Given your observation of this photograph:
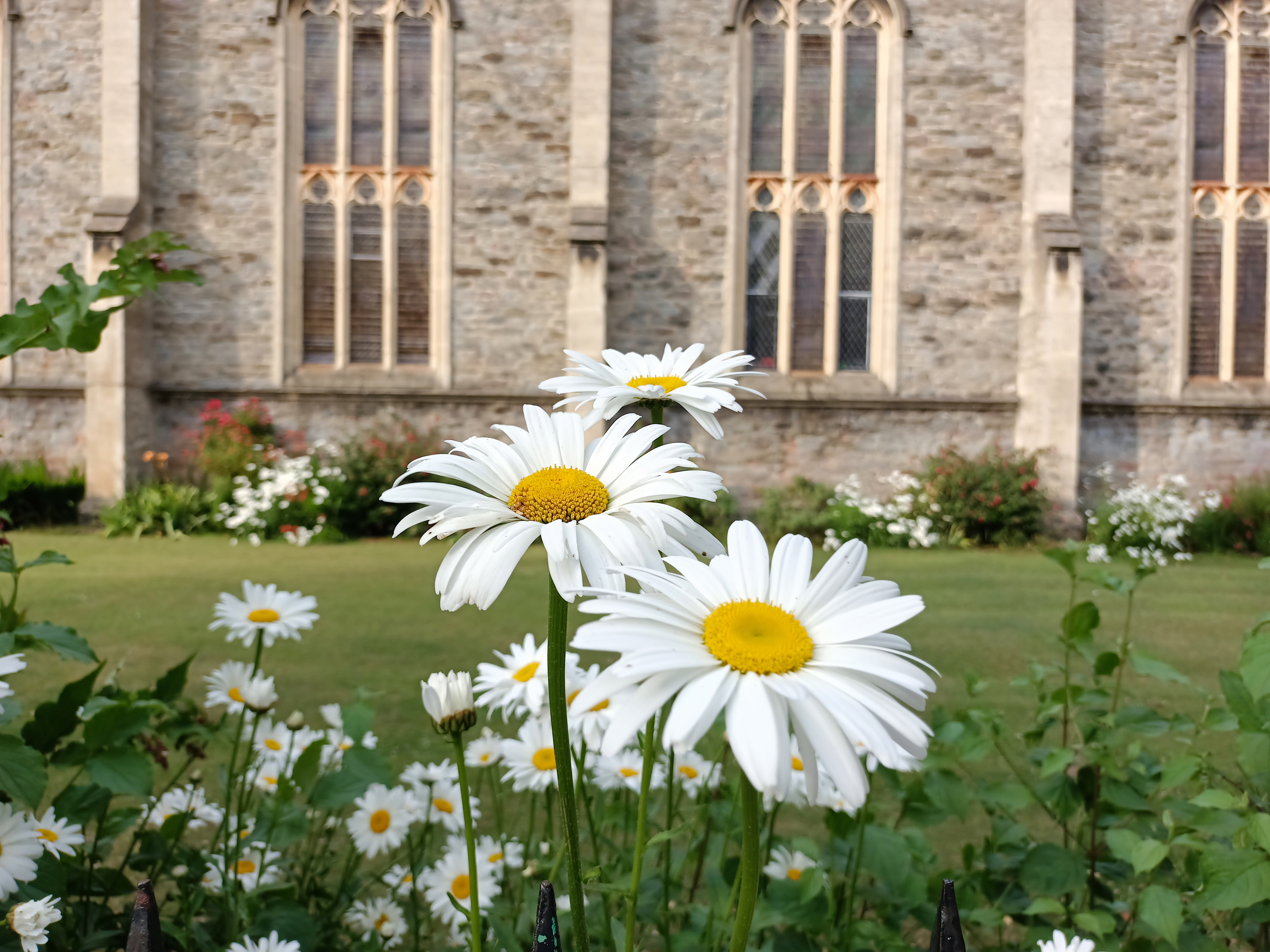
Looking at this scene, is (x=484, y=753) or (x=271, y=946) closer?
(x=271, y=946)

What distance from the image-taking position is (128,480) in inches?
379

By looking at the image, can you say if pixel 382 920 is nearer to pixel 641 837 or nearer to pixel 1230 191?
pixel 641 837

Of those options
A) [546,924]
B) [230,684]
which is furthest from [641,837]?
[230,684]

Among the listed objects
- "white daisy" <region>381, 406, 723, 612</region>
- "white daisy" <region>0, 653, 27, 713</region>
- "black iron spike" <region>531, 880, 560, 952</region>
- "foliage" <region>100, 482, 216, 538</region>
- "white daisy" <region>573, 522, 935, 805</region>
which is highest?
"white daisy" <region>381, 406, 723, 612</region>

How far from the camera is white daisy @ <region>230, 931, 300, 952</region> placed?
1157 mm

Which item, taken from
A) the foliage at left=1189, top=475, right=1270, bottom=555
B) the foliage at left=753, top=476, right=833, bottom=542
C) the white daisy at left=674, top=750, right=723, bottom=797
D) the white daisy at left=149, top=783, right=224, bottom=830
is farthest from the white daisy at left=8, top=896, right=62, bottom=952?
the foliage at left=1189, top=475, right=1270, bottom=555

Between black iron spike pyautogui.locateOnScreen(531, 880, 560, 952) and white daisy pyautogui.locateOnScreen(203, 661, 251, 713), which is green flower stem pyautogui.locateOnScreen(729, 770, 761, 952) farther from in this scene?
white daisy pyautogui.locateOnScreen(203, 661, 251, 713)

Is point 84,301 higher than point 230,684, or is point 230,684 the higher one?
point 84,301

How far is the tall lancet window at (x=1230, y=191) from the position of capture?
10.9m

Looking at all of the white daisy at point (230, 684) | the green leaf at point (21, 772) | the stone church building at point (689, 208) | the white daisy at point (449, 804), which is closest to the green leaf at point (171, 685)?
the white daisy at point (230, 684)

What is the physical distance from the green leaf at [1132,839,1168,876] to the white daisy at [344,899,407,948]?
111 centimetres

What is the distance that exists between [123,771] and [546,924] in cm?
89

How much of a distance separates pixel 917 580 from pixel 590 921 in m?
5.82

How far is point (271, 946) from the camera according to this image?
3.92 ft
